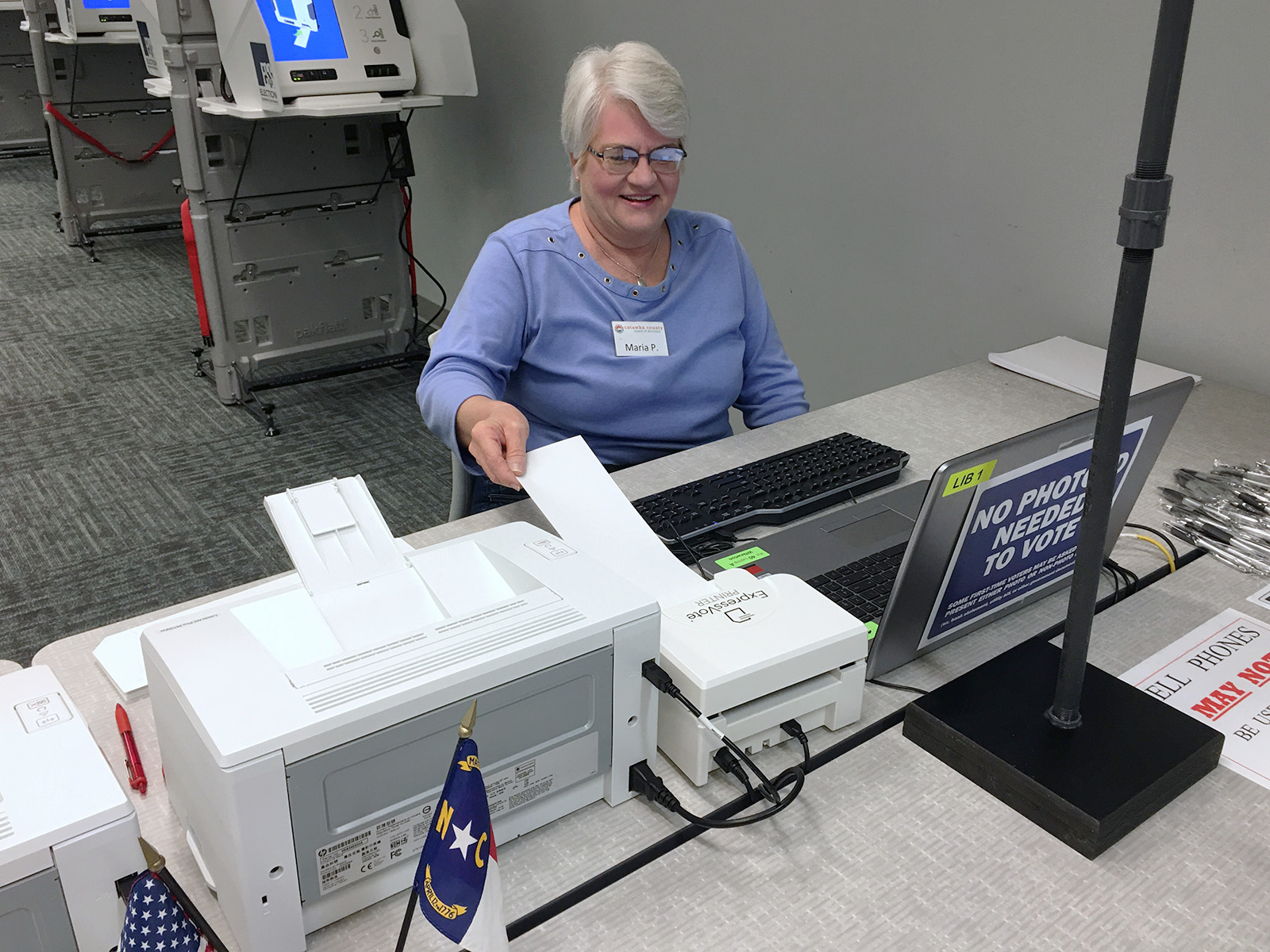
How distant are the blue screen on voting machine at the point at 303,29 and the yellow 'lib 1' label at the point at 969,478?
263 centimetres

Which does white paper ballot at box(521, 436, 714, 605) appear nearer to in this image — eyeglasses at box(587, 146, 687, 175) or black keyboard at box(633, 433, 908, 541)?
black keyboard at box(633, 433, 908, 541)

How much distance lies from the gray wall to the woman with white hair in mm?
680

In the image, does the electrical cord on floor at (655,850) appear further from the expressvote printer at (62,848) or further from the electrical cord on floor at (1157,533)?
the electrical cord on floor at (1157,533)

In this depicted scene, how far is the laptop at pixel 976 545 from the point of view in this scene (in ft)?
3.09

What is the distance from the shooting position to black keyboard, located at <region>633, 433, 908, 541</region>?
129 centimetres

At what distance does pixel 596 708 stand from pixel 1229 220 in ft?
5.02

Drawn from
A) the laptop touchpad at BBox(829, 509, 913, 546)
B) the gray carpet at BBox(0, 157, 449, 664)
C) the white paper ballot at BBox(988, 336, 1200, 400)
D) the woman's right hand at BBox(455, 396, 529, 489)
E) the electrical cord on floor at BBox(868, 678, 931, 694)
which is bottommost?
the gray carpet at BBox(0, 157, 449, 664)

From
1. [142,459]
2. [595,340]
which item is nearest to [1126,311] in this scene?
[595,340]

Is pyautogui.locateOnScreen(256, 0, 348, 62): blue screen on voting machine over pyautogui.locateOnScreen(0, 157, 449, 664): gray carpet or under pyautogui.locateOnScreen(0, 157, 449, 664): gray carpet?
over

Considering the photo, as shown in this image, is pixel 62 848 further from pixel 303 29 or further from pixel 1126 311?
pixel 303 29

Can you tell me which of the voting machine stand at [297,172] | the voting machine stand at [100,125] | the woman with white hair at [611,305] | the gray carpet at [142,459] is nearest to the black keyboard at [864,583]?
the woman with white hair at [611,305]

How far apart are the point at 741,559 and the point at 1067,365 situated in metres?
0.97

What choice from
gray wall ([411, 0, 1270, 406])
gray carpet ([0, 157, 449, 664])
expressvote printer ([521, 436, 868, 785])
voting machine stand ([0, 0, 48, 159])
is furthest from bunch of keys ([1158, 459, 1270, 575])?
voting machine stand ([0, 0, 48, 159])

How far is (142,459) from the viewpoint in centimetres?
316
